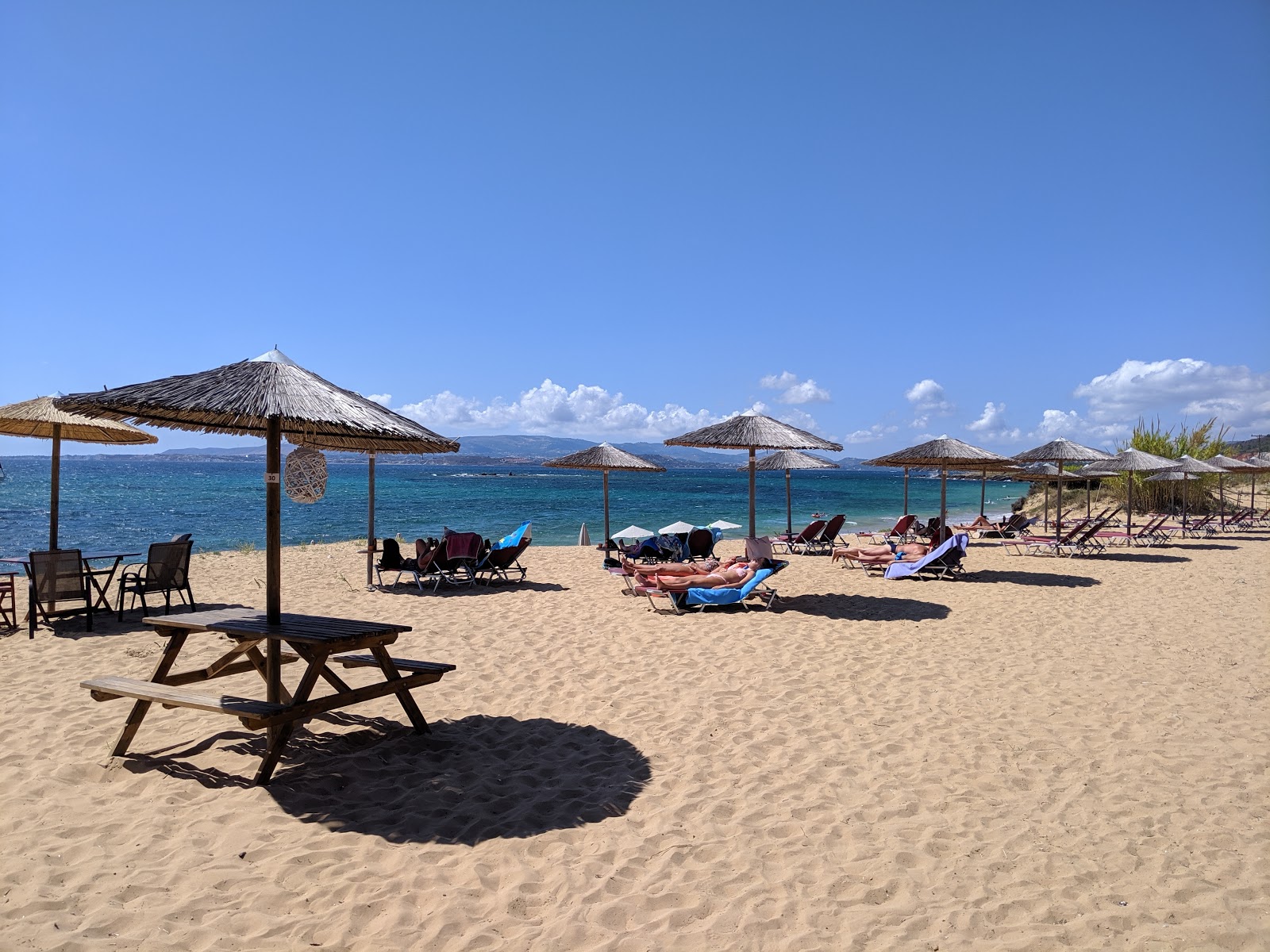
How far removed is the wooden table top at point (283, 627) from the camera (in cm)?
371

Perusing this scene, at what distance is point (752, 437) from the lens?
32.2 feet

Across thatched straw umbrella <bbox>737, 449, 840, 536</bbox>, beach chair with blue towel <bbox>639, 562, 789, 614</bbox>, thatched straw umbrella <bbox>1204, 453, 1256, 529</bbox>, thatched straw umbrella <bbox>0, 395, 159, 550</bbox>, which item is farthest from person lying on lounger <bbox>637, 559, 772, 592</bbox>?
thatched straw umbrella <bbox>1204, 453, 1256, 529</bbox>

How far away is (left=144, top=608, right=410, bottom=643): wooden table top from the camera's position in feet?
12.2

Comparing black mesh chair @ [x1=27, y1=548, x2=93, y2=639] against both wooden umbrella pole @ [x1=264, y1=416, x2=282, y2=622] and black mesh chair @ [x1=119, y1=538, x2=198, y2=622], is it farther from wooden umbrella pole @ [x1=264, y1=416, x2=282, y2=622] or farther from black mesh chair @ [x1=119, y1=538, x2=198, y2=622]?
wooden umbrella pole @ [x1=264, y1=416, x2=282, y2=622]

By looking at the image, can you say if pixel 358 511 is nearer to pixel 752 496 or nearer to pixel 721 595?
pixel 752 496

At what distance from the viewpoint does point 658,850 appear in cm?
317

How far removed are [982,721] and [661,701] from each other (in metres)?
2.14

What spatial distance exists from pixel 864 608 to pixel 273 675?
6.75 m

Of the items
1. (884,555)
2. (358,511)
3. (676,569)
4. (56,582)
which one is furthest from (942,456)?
(358,511)

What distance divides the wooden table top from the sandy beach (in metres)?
0.73

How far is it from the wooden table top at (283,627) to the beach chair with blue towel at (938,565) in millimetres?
8663

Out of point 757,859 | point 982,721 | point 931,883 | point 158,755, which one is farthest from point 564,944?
point 982,721

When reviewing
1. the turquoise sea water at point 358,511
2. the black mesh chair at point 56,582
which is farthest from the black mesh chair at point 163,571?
the turquoise sea water at point 358,511

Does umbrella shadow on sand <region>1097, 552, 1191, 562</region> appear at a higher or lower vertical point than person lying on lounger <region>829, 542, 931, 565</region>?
lower
